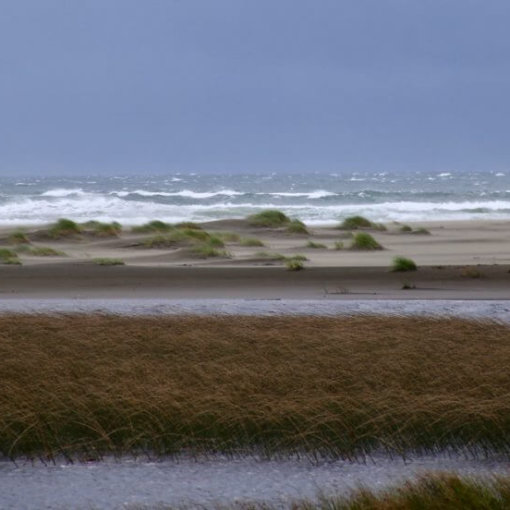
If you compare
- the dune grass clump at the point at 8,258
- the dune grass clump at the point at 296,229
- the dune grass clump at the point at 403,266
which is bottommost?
the dune grass clump at the point at 296,229

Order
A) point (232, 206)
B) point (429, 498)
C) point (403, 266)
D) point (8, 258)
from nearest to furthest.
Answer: point (429, 498)
point (403, 266)
point (8, 258)
point (232, 206)

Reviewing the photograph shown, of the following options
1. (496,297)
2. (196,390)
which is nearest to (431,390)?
(196,390)

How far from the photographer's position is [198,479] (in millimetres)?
8594

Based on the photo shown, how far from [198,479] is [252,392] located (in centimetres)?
130

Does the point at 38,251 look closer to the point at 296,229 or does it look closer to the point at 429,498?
the point at 296,229

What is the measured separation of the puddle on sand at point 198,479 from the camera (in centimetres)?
814

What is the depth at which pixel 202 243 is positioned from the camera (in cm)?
2991

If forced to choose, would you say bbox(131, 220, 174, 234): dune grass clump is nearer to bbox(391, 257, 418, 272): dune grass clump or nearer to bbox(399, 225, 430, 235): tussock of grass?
bbox(399, 225, 430, 235): tussock of grass

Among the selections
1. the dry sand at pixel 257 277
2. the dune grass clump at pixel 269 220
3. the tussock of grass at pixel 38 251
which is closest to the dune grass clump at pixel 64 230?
the dry sand at pixel 257 277

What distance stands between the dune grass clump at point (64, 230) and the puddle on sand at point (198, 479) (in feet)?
83.0

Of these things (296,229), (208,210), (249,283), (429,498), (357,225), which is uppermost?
(429,498)

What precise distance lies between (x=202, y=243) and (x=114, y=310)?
50.4 feet

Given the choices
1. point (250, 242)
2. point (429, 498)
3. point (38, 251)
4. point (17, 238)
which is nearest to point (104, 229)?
point (17, 238)

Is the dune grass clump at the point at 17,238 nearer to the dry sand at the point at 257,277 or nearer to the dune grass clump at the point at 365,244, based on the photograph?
the dry sand at the point at 257,277
